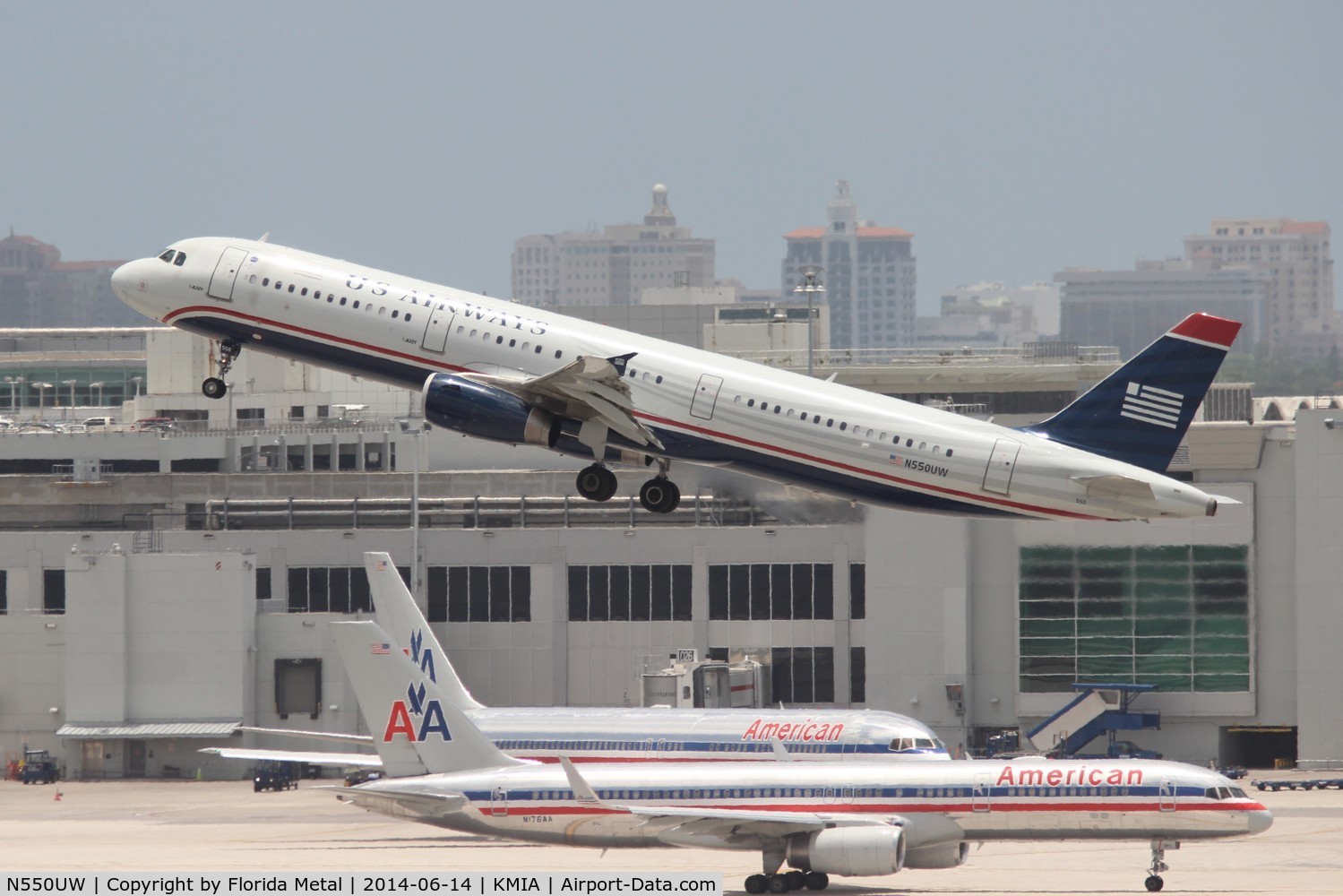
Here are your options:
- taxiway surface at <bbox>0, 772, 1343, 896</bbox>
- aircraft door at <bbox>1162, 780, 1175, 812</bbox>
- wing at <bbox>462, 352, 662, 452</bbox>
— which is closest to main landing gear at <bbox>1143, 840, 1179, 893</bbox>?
taxiway surface at <bbox>0, 772, 1343, 896</bbox>

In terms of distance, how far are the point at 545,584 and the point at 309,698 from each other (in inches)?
547

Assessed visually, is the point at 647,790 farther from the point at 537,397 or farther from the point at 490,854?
the point at 537,397

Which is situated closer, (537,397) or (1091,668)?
(537,397)

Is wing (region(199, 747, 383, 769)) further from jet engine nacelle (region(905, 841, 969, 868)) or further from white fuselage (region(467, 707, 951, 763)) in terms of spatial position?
jet engine nacelle (region(905, 841, 969, 868))

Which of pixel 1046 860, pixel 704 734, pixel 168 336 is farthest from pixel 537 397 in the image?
pixel 168 336

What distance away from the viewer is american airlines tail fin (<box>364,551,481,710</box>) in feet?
264

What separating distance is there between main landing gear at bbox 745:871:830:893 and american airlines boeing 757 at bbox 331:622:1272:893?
40 mm

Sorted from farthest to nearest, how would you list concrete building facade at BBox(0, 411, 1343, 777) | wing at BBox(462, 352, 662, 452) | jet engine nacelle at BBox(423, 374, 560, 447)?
concrete building facade at BBox(0, 411, 1343, 777) → jet engine nacelle at BBox(423, 374, 560, 447) → wing at BBox(462, 352, 662, 452)

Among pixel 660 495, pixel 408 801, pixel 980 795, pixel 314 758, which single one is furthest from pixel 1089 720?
pixel 660 495

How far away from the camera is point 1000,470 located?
194 feet

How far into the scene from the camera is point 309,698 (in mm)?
110938

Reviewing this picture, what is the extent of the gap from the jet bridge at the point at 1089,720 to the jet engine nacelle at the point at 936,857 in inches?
1493

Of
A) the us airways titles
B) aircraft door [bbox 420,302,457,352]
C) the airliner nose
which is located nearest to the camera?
aircraft door [bbox 420,302,457,352]

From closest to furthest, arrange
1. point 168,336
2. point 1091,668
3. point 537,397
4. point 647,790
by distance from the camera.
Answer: point 537,397 → point 647,790 → point 1091,668 → point 168,336
